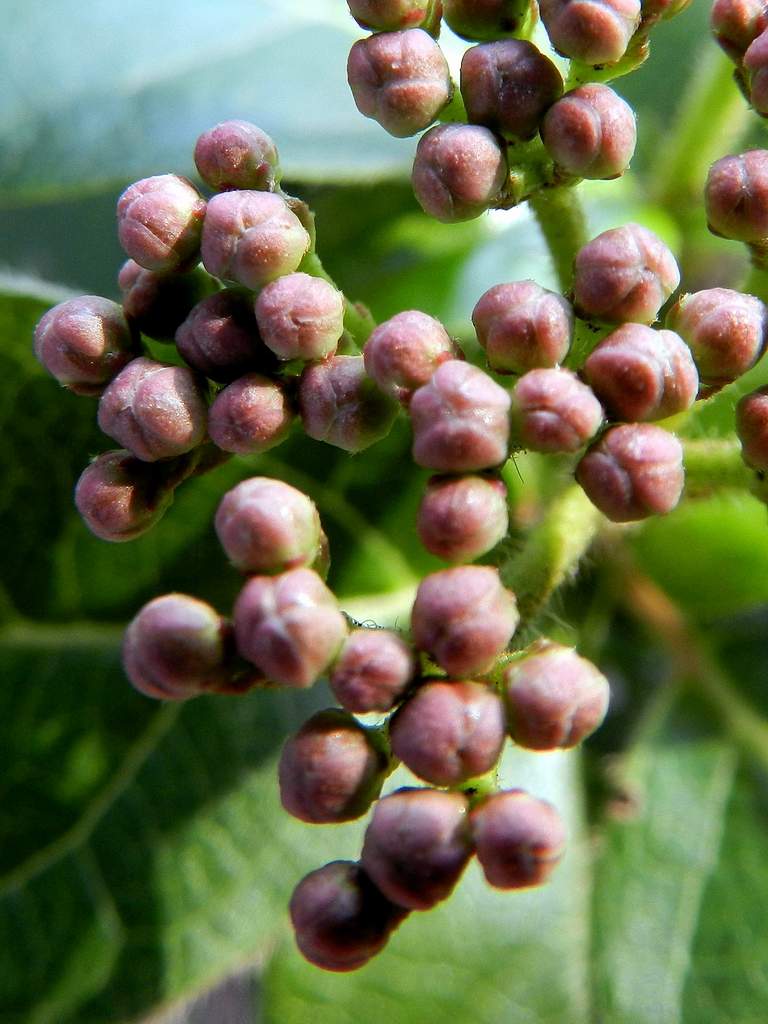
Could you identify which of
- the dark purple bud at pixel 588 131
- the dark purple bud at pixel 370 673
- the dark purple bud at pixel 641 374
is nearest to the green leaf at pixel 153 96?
the dark purple bud at pixel 588 131

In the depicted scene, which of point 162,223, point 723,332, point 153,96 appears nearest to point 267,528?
point 162,223

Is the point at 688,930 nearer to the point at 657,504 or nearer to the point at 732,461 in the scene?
the point at 732,461

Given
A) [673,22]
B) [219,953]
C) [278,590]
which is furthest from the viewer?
[673,22]

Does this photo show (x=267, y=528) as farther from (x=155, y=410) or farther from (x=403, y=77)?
(x=403, y=77)

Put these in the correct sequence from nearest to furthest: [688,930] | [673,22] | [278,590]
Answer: [278,590]
[688,930]
[673,22]

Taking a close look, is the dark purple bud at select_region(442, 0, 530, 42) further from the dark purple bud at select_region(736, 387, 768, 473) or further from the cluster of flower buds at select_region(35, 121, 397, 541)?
the dark purple bud at select_region(736, 387, 768, 473)

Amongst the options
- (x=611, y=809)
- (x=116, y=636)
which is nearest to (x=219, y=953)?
(x=116, y=636)

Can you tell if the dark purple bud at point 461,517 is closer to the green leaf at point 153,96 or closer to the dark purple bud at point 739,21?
the dark purple bud at point 739,21
